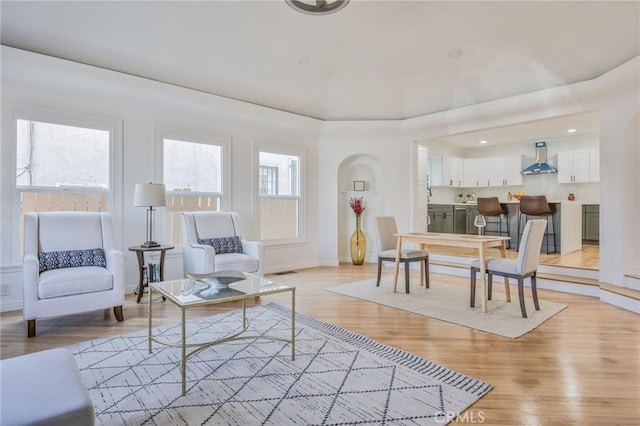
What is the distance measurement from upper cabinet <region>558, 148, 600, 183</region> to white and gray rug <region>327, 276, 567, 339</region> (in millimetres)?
4705

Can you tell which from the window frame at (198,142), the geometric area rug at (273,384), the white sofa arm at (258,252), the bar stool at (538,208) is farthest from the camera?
the bar stool at (538,208)

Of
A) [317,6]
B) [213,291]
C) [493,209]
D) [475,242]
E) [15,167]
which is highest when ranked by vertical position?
[317,6]

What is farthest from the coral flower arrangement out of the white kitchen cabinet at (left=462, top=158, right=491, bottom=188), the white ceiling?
the white kitchen cabinet at (left=462, top=158, right=491, bottom=188)

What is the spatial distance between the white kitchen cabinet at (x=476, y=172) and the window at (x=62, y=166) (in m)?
8.44

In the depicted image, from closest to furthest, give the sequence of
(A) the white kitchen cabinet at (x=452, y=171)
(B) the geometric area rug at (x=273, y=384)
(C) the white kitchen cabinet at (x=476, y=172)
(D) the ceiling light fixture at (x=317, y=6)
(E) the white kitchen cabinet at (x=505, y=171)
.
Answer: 1. (B) the geometric area rug at (x=273, y=384)
2. (D) the ceiling light fixture at (x=317, y=6)
3. (E) the white kitchen cabinet at (x=505, y=171)
4. (A) the white kitchen cabinet at (x=452, y=171)
5. (C) the white kitchen cabinet at (x=476, y=172)

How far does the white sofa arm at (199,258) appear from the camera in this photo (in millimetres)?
3871

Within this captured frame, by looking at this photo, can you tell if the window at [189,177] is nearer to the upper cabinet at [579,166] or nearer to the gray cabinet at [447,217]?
the gray cabinet at [447,217]

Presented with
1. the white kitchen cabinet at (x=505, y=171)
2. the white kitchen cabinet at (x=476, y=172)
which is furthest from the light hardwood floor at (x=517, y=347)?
the white kitchen cabinet at (x=476, y=172)

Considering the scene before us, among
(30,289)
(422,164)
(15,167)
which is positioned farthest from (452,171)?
(30,289)

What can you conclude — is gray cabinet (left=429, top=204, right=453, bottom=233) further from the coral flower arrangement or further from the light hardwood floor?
the light hardwood floor

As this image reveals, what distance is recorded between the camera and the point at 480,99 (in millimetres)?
5027

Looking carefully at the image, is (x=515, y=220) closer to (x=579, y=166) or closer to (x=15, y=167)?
(x=579, y=166)

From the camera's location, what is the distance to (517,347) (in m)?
2.68

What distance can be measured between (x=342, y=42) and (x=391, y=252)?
257 cm
